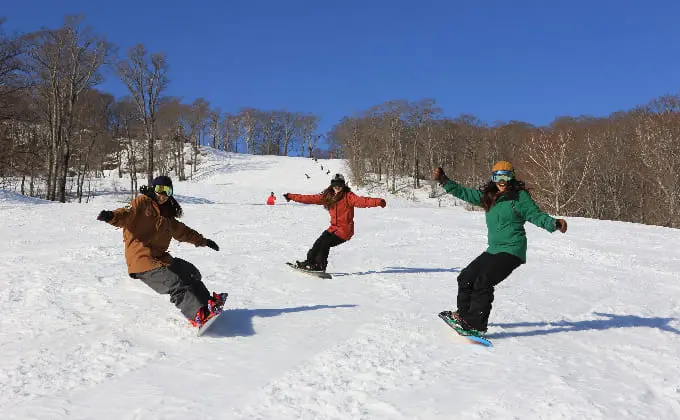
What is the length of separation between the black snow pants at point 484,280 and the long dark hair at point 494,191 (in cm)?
53

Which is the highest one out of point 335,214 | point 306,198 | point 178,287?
point 306,198

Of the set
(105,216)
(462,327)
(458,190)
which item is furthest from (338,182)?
(105,216)

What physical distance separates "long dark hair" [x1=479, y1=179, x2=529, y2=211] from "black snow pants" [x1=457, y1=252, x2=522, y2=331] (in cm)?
53

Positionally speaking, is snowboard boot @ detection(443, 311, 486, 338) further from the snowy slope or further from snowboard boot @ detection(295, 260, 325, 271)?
snowboard boot @ detection(295, 260, 325, 271)

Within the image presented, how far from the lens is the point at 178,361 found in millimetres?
3824

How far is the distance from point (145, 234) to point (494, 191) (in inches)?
141

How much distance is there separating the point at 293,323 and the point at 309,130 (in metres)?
91.2

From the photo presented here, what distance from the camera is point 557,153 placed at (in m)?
38.0

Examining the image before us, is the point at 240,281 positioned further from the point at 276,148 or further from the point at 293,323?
the point at 276,148

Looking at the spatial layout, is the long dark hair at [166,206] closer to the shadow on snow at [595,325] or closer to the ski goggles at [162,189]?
the ski goggles at [162,189]

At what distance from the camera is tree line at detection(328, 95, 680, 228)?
3619cm

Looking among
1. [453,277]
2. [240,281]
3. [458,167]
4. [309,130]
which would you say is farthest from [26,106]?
[309,130]

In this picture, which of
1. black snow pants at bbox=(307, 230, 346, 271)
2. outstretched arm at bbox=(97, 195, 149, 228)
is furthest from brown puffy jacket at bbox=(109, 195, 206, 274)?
black snow pants at bbox=(307, 230, 346, 271)

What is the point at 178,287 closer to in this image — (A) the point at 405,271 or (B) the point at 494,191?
(B) the point at 494,191
